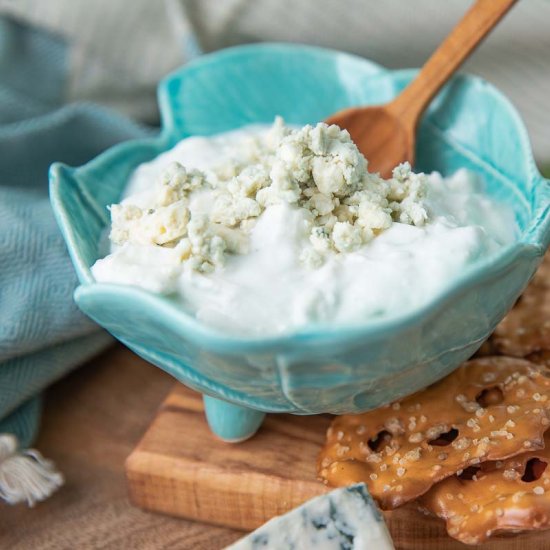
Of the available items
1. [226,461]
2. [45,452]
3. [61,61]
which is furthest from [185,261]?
[61,61]

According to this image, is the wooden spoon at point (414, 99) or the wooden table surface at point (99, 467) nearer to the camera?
the wooden table surface at point (99, 467)

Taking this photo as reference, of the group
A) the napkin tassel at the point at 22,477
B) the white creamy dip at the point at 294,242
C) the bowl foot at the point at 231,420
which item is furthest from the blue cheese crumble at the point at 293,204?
the napkin tassel at the point at 22,477

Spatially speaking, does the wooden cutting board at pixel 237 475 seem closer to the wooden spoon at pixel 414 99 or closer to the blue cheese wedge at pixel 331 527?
the blue cheese wedge at pixel 331 527

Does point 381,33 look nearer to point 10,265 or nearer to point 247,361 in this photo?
point 10,265

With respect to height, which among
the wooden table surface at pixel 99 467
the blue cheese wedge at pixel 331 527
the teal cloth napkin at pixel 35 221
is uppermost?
the blue cheese wedge at pixel 331 527

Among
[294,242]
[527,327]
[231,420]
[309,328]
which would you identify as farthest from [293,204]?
[527,327]
